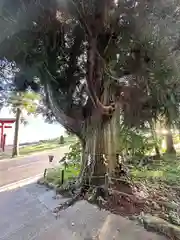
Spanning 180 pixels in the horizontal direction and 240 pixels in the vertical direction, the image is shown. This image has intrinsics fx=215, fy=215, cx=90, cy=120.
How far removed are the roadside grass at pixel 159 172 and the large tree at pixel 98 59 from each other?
161 centimetres

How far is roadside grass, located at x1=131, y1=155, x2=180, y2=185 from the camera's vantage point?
208 inches

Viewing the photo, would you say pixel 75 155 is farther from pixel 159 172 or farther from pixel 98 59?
pixel 98 59

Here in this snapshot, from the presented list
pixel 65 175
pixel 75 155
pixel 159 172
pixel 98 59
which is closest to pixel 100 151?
pixel 98 59

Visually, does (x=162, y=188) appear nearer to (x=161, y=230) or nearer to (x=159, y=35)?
(x=161, y=230)

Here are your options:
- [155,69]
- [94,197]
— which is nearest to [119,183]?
[94,197]

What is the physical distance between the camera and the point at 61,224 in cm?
280

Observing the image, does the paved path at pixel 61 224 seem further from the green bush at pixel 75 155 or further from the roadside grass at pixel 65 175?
the green bush at pixel 75 155

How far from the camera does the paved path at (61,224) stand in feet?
8.14

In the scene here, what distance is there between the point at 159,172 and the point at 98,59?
4.25m

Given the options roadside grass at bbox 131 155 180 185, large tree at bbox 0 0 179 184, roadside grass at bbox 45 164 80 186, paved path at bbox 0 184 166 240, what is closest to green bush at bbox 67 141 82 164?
roadside grass at bbox 45 164 80 186

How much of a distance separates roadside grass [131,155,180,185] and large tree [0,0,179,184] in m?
1.61

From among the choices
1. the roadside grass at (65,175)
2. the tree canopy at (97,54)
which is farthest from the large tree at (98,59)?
the roadside grass at (65,175)

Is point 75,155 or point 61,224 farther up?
→ point 75,155

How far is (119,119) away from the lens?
443cm
